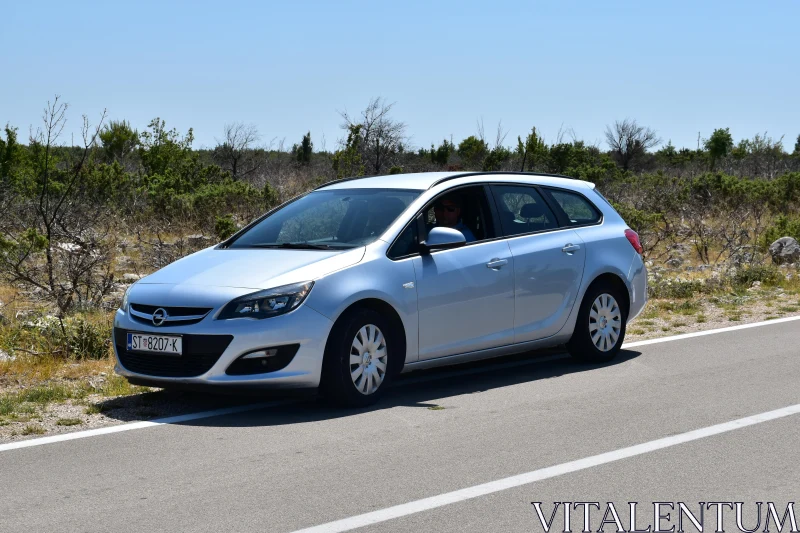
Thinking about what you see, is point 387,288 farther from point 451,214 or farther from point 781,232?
point 781,232

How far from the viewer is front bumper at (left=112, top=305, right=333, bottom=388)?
705 cm

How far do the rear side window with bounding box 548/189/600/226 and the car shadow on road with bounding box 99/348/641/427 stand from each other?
1.27 metres

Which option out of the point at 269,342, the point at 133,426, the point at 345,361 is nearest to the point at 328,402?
the point at 345,361

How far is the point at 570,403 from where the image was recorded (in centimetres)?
779

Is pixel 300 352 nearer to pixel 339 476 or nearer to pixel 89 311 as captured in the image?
pixel 339 476

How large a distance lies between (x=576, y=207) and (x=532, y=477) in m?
4.50

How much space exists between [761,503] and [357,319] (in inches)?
123

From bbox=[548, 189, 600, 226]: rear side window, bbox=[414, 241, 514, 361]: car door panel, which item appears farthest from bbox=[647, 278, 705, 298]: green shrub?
bbox=[414, 241, 514, 361]: car door panel

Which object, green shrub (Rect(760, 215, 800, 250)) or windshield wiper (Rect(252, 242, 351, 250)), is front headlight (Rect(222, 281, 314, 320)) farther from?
green shrub (Rect(760, 215, 800, 250))

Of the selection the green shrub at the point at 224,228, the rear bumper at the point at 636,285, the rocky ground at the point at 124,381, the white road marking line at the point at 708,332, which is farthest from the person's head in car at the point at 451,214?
the green shrub at the point at 224,228

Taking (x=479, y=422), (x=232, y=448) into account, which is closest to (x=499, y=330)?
(x=479, y=422)

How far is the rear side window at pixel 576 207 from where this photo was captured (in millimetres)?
9609

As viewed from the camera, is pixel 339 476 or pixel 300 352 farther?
pixel 300 352

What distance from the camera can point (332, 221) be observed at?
331 inches
